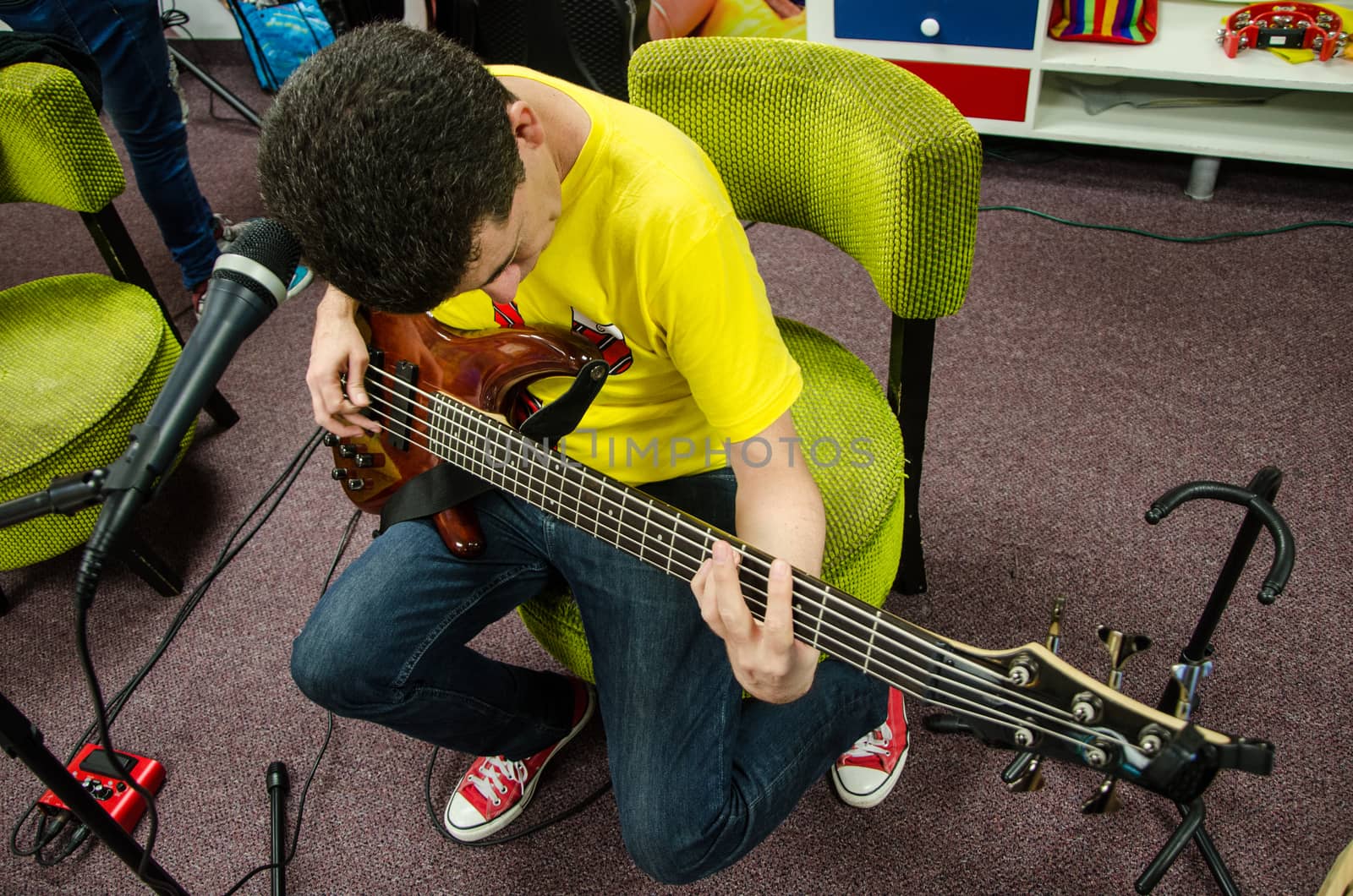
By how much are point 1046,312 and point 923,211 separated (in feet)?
3.57

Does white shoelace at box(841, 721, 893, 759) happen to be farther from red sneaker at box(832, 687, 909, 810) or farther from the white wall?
the white wall

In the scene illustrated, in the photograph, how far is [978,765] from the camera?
1366 mm

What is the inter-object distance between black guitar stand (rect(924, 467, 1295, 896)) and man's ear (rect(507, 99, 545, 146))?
23.4 inches

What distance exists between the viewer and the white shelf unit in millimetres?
2080

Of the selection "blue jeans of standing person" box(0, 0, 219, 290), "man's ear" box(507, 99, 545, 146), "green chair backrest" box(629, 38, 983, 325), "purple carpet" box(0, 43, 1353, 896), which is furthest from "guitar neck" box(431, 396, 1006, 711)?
"blue jeans of standing person" box(0, 0, 219, 290)

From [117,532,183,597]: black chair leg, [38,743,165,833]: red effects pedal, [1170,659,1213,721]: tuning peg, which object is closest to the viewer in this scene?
[1170,659,1213,721]: tuning peg

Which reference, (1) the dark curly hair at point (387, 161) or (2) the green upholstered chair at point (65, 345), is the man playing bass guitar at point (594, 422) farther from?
(2) the green upholstered chair at point (65, 345)

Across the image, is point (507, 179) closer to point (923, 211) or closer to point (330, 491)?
point (923, 211)

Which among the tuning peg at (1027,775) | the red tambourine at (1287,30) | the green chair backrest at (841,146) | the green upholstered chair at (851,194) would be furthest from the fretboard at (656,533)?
the red tambourine at (1287,30)

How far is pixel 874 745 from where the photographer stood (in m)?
1.36

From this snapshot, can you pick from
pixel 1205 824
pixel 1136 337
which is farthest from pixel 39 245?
Result: pixel 1205 824

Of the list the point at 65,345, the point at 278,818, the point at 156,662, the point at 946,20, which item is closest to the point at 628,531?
the point at 278,818

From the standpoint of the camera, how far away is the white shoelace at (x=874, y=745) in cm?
135

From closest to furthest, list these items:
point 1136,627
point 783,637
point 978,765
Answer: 1. point 783,637
2. point 978,765
3. point 1136,627
